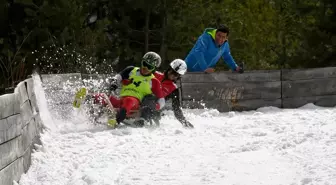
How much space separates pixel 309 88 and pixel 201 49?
2.11 meters

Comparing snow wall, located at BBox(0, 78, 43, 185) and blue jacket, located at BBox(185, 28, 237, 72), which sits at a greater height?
blue jacket, located at BBox(185, 28, 237, 72)

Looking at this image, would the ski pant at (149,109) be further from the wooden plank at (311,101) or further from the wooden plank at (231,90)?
the wooden plank at (311,101)

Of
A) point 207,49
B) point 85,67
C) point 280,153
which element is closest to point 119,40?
point 85,67

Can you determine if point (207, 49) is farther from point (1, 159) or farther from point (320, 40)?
point (1, 159)

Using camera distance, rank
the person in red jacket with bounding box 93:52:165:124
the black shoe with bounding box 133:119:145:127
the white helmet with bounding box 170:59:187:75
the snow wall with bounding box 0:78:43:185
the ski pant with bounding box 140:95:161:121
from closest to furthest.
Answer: the snow wall with bounding box 0:78:43:185, the black shoe with bounding box 133:119:145:127, the ski pant with bounding box 140:95:161:121, the person in red jacket with bounding box 93:52:165:124, the white helmet with bounding box 170:59:187:75

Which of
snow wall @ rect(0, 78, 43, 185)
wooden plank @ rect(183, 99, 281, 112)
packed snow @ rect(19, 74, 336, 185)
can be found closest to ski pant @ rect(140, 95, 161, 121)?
packed snow @ rect(19, 74, 336, 185)

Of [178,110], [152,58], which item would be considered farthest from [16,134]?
[178,110]

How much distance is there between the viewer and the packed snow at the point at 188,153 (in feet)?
17.2

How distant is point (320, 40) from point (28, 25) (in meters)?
7.91

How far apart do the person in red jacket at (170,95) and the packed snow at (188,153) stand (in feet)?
0.77

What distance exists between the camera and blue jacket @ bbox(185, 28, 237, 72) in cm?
1114

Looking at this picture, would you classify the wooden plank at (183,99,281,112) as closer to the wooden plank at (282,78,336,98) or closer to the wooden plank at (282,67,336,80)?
the wooden plank at (282,78,336,98)

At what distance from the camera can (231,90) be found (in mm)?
11102

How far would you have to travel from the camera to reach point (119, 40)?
750 inches
